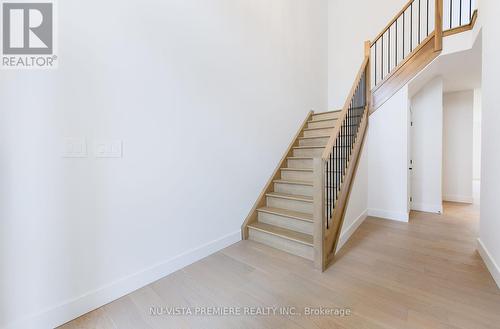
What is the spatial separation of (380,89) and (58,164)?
163 inches

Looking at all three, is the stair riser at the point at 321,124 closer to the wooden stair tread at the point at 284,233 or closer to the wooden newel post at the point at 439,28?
the wooden newel post at the point at 439,28

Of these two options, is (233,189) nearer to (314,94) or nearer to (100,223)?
(100,223)

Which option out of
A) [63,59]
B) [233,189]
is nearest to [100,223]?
[63,59]

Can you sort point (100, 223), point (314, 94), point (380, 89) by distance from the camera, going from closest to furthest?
1. point (100, 223)
2. point (380, 89)
3. point (314, 94)

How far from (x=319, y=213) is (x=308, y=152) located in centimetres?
157

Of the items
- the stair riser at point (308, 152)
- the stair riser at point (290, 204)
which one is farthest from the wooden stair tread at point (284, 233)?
the stair riser at point (308, 152)

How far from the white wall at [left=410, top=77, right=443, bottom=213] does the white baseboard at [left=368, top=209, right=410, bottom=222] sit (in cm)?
96

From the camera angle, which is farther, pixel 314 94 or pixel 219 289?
pixel 314 94

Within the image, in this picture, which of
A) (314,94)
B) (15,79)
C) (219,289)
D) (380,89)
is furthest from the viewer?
(314,94)

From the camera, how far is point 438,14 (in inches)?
119

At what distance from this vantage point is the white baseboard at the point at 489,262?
1842 mm

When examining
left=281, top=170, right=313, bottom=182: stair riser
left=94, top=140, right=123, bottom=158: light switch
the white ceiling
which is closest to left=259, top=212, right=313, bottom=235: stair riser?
left=281, top=170, right=313, bottom=182: stair riser

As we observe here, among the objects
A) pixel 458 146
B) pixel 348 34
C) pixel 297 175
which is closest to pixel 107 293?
pixel 297 175

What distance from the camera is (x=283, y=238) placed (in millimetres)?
2520
